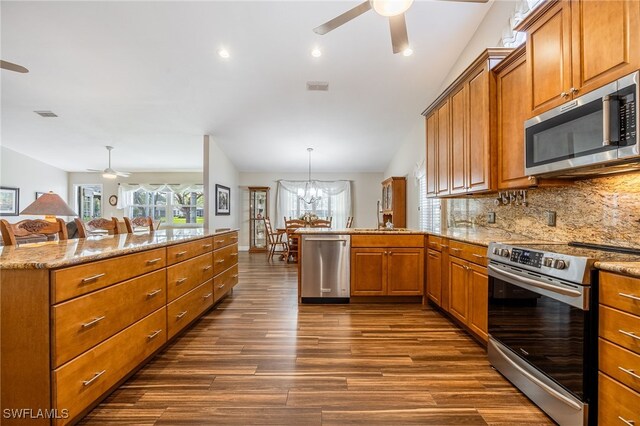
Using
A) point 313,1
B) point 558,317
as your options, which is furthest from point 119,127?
point 558,317

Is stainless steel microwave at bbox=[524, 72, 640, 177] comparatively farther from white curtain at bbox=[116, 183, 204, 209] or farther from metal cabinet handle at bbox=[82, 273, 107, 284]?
white curtain at bbox=[116, 183, 204, 209]

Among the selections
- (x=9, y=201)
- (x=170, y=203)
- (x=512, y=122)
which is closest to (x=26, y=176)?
(x=9, y=201)

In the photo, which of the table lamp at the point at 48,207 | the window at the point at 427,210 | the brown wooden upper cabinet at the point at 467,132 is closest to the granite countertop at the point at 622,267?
the brown wooden upper cabinet at the point at 467,132

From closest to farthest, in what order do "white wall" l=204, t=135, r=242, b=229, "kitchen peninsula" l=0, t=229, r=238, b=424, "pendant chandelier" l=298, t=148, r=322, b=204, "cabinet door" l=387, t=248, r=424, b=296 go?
"kitchen peninsula" l=0, t=229, r=238, b=424, "cabinet door" l=387, t=248, r=424, b=296, "white wall" l=204, t=135, r=242, b=229, "pendant chandelier" l=298, t=148, r=322, b=204

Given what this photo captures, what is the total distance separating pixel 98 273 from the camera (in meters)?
1.59

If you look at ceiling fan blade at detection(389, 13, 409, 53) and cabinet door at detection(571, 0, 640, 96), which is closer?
cabinet door at detection(571, 0, 640, 96)

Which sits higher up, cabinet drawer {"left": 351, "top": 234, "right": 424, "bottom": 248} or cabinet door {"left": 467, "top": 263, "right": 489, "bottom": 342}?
cabinet drawer {"left": 351, "top": 234, "right": 424, "bottom": 248}

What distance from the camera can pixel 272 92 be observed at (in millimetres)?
4844

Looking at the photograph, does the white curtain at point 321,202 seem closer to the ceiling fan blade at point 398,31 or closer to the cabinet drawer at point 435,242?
the cabinet drawer at point 435,242

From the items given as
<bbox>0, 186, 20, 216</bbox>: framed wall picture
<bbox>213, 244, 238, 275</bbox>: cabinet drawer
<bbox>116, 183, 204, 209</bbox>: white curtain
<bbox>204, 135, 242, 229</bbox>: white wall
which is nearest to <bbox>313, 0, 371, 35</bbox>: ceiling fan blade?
<bbox>213, 244, 238, 275</bbox>: cabinet drawer

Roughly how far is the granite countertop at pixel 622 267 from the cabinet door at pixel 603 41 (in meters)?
0.92

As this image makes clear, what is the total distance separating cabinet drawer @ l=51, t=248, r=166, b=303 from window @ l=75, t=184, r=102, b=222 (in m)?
8.92

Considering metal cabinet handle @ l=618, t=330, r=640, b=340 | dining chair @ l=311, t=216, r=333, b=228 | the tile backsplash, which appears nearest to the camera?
metal cabinet handle @ l=618, t=330, r=640, b=340

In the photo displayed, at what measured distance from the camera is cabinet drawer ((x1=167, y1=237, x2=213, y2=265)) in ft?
7.72
